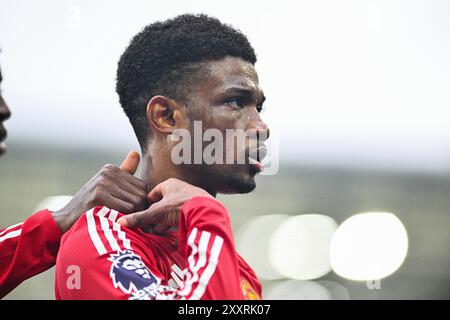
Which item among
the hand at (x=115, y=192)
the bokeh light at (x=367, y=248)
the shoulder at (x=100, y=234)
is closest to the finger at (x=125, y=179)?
the hand at (x=115, y=192)

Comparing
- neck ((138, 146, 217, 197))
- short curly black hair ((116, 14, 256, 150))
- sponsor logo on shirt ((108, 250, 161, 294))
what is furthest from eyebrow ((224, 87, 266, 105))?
sponsor logo on shirt ((108, 250, 161, 294))

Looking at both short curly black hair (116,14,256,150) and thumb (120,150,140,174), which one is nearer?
short curly black hair (116,14,256,150)

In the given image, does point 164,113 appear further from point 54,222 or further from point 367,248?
point 367,248

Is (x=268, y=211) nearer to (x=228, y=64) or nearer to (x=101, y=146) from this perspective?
(x=101, y=146)

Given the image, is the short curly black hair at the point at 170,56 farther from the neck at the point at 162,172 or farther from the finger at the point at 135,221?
the finger at the point at 135,221

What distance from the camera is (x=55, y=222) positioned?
Result: 2.59 metres

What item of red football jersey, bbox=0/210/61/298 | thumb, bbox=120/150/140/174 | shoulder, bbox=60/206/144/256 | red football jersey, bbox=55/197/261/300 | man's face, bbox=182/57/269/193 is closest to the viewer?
red football jersey, bbox=55/197/261/300

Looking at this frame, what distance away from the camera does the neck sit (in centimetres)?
234

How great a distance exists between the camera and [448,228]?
376 inches

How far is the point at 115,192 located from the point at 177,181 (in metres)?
0.30

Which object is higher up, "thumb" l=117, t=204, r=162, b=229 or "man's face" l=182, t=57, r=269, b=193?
"man's face" l=182, t=57, r=269, b=193

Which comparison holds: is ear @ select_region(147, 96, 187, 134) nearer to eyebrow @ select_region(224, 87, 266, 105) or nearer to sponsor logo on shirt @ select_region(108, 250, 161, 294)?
eyebrow @ select_region(224, 87, 266, 105)

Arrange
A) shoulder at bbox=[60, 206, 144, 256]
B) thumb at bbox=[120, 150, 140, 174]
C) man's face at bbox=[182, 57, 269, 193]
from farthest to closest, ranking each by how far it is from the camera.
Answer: thumb at bbox=[120, 150, 140, 174]
man's face at bbox=[182, 57, 269, 193]
shoulder at bbox=[60, 206, 144, 256]
